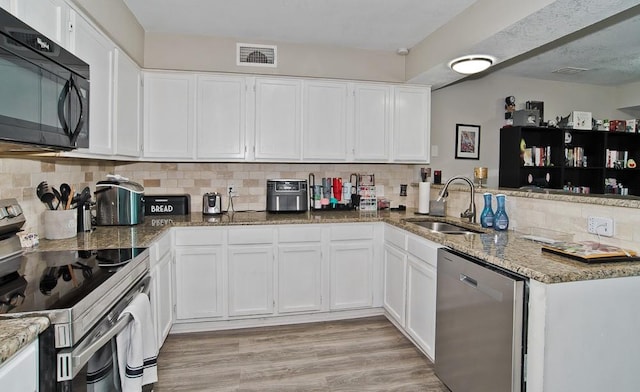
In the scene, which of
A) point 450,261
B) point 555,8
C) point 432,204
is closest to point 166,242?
point 450,261

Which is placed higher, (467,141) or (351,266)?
(467,141)

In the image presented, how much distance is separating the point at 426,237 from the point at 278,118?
1703 mm

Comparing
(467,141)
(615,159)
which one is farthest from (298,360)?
(615,159)

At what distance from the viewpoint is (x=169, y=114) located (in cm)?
309

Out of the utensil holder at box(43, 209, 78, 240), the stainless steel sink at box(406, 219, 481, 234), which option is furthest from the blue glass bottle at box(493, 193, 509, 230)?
the utensil holder at box(43, 209, 78, 240)

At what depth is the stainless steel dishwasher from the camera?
1.55 metres

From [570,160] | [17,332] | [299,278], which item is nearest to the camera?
[17,332]

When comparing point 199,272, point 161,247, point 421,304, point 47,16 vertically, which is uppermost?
point 47,16

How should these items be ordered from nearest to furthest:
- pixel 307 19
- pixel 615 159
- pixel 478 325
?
pixel 478 325 < pixel 307 19 < pixel 615 159

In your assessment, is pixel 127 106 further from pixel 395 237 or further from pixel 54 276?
pixel 395 237

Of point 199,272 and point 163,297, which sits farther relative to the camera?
point 199,272

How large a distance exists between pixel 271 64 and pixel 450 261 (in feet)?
7.62

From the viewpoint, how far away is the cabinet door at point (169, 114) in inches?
120

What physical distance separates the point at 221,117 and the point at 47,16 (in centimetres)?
159
